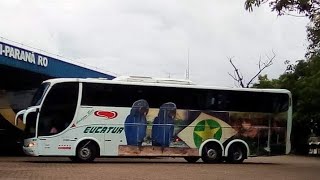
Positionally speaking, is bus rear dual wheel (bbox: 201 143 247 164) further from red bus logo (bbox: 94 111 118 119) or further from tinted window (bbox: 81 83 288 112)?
red bus logo (bbox: 94 111 118 119)

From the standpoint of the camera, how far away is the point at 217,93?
77.9ft

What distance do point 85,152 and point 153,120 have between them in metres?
2.93

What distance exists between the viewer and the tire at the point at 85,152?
21891mm

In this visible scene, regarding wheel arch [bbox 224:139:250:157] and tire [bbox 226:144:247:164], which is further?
tire [bbox 226:144:247:164]

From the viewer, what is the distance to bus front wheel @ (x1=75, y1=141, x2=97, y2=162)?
21891mm

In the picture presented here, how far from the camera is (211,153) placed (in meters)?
23.8

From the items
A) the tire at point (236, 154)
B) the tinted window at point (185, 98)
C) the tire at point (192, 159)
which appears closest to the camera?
the tinted window at point (185, 98)

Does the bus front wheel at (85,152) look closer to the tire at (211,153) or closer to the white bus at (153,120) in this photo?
the white bus at (153,120)

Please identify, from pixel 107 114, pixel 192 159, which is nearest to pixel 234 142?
pixel 192 159

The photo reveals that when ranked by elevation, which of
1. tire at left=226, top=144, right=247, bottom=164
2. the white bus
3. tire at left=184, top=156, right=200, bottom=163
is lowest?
tire at left=184, top=156, right=200, bottom=163

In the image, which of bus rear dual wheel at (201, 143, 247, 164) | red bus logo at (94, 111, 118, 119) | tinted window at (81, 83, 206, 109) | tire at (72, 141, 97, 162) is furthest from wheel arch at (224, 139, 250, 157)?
tire at (72, 141, 97, 162)

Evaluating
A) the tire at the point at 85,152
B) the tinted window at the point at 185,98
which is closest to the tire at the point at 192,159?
the tinted window at the point at 185,98

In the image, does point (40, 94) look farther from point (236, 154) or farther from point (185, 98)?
point (236, 154)

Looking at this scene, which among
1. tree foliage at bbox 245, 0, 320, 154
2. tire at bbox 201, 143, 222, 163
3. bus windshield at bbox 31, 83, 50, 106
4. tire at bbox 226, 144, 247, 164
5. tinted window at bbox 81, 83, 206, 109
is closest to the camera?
bus windshield at bbox 31, 83, 50, 106
